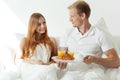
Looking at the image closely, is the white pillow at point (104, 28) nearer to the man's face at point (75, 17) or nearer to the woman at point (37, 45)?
the man's face at point (75, 17)

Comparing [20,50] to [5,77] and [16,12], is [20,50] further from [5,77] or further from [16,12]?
[16,12]

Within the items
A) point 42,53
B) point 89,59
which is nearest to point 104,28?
point 89,59

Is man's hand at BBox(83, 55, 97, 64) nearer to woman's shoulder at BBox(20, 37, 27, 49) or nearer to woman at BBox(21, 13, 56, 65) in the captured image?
woman at BBox(21, 13, 56, 65)

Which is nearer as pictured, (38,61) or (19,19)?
(38,61)

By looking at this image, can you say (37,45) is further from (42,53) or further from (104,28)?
(104,28)

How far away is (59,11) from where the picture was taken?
2.86 metres

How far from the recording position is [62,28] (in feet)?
9.39

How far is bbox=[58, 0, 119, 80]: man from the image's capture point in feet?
7.02

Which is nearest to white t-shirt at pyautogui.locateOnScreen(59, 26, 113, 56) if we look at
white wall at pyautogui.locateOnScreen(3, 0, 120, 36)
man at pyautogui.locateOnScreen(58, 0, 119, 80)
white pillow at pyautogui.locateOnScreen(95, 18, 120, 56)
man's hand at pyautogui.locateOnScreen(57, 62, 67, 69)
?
man at pyautogui.locateOnScreen(58, 0, 119, 80)

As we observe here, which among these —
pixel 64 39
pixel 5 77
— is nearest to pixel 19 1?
pixel 64 39

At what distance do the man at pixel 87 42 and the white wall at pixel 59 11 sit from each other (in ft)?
1.54

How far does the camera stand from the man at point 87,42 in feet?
7.02

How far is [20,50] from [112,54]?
76cm

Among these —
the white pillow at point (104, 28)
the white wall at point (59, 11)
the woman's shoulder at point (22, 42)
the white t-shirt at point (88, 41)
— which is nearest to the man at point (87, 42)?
the white t-shirt at point (88, 41)
